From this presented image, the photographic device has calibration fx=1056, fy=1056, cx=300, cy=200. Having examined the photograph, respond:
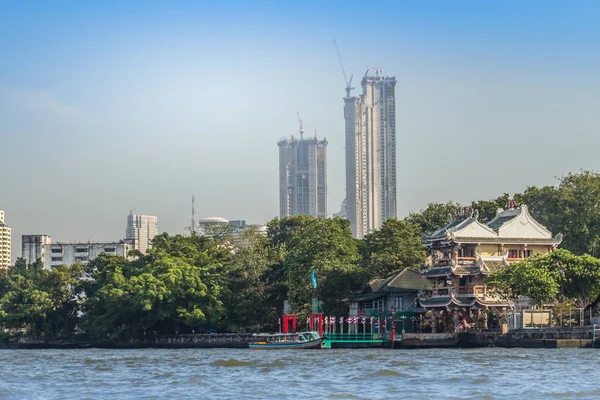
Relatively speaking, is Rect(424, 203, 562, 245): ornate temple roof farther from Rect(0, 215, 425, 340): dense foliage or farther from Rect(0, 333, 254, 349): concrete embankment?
Rect(0, 333, 254, 349): concrete embankment

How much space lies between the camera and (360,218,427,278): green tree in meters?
72.1

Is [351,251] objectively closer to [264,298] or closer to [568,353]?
[264,298]

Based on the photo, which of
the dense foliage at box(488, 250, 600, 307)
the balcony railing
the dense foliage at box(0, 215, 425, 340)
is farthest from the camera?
Answer: the dense foliage at box(0, 215, 425, 340)

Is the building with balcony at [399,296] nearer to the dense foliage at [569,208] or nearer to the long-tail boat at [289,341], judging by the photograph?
the long-tail boat at [289,341]

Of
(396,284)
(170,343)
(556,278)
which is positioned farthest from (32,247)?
(556,278)

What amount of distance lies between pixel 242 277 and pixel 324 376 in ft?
120

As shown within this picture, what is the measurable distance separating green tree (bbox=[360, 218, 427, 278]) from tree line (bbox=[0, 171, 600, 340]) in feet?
0.23

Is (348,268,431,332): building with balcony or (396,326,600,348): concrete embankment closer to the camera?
(396,326,600,348): concrete embankment

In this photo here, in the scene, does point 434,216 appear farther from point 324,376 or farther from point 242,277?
point 324,376

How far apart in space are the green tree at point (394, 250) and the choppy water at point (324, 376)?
51.5 feet

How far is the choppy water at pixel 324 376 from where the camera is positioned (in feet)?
113

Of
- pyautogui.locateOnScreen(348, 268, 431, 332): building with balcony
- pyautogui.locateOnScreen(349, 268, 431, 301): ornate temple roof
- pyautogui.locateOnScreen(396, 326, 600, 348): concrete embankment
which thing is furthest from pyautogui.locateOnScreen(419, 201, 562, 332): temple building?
pyautogui.locateOnScreen(396, 326, 600, 348): concrete embankment

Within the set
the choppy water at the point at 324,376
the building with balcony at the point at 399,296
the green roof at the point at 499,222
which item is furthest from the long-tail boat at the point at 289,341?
the green roof at the point at 499,222

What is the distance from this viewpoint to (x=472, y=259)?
67.9 meters
